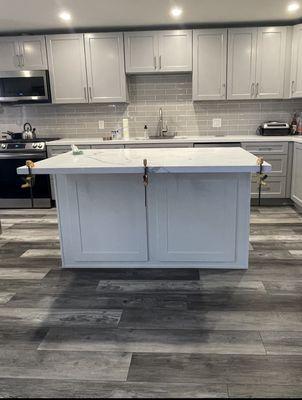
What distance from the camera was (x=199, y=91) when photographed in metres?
4.39

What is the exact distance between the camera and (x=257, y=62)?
14.0ft

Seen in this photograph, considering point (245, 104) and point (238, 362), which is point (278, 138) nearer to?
point (245, 104)

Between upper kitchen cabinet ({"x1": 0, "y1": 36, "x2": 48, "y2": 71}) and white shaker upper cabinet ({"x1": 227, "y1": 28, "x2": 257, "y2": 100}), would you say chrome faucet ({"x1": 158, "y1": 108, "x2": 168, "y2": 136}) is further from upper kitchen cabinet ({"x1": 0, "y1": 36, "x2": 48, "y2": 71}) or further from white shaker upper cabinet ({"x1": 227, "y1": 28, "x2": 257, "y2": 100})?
upper kitchen cabinet ({"x1": 0, "y1": 36, "x2": 48, "y2": 71})

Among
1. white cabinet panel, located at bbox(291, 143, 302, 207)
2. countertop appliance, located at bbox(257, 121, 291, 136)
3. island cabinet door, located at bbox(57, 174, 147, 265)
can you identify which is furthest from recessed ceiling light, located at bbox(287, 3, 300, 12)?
island cabinet door, located at bbox(57, 174, 147, 265)

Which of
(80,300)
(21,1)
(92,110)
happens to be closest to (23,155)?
(92,110)

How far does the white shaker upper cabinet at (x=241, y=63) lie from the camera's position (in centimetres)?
421

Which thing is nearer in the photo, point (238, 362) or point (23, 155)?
point (238, 362)

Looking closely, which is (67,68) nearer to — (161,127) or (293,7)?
(161,127)

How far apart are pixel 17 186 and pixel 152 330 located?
3310 mm

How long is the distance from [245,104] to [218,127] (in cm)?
48

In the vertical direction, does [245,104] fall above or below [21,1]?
below

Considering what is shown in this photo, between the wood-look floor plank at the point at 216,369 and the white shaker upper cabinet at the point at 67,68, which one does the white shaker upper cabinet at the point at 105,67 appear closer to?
the white shaker upper cabinet at the point at 67,68

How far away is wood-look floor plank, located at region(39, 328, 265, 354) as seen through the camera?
1776 mm

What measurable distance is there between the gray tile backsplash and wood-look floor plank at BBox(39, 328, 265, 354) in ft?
11.3
